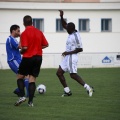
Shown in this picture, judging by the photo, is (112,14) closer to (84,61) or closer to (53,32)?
(53,32)

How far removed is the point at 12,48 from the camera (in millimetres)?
16422

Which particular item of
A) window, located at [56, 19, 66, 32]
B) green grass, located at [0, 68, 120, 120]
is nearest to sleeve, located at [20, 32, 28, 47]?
green grass, located at [0, 68, 120, 120]

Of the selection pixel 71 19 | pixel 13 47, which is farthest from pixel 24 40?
pixel 71 19

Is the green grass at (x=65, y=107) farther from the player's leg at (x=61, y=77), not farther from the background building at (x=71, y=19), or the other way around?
the background building at (x=71, y=19)

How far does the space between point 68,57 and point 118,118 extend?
521cm

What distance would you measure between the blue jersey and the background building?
2955cm

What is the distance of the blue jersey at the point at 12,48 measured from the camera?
53.5ft

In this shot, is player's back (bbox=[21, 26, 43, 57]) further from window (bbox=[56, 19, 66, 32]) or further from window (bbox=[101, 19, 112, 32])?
window (bbox=[101, 19, 112, 32])

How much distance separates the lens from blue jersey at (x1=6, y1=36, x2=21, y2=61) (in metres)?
16.3

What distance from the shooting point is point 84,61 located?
39.0 metres

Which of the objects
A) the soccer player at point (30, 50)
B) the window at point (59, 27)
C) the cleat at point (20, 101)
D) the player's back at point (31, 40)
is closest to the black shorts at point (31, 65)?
the soccer player at point (30, 50)

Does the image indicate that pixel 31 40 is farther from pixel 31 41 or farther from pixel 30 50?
pixel 30 50

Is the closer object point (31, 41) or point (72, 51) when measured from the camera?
point (31, 41)

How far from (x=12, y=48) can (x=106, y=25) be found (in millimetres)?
36095
